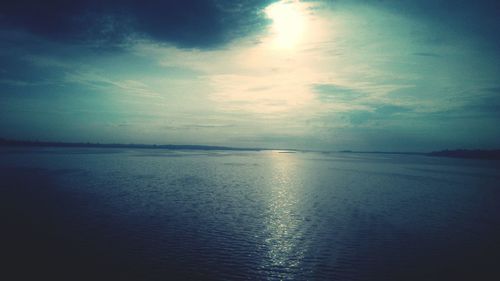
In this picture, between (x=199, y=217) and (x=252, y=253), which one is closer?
(x=252, y=253)

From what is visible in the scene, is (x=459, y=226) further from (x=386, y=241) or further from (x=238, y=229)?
(x=238, y=229)

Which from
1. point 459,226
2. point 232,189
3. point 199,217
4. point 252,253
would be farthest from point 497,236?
point 232,189

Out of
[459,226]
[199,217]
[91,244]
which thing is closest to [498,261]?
[459,226]

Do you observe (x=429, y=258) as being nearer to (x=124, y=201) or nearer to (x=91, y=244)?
(x=91, y=244)

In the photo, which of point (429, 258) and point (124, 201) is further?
point (124, 201)

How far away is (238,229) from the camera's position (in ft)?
70.3

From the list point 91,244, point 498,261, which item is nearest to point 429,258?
point 498,261

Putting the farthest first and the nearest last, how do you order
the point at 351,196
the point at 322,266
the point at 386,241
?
the point at 351,196, the point at 386,241, the point at 322,266

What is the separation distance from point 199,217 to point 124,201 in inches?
385

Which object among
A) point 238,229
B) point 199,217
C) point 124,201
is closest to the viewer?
point 238,229

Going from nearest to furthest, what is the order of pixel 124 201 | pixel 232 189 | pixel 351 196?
pixel 124 201, pixel 351 196, pixel 232 189

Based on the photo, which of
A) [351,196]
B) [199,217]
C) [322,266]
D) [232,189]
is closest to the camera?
[322,266]

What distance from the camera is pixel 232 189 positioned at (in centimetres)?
3972

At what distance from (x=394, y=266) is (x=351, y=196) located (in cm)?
2157
